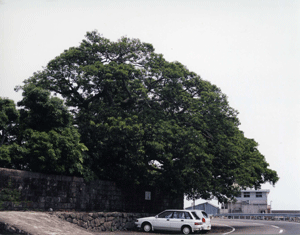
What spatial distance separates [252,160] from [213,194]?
465cm

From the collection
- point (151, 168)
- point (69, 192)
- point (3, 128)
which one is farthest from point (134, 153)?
point (3, 128)

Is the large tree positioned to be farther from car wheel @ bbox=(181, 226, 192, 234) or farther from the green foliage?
the green foliage

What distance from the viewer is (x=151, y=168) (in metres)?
23.3

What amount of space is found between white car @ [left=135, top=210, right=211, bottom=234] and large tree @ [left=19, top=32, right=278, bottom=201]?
2.39 meters

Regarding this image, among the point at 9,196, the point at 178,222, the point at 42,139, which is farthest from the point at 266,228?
the point at 9,196

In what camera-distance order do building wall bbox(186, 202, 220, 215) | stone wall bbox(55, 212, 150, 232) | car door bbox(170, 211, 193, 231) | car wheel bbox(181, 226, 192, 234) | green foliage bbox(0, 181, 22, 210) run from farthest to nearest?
building wall bbox(186, 202, 220, 215), car door bbox(170, 211, 193, 231), car wheel bbox(181, 226, 192, 234), stone wall bbox(55, 212, 150, 232), green foliage bbox(0, 181, 22, 210)

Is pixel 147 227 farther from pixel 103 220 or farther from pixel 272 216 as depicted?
pixel 272 216

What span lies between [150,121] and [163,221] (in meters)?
6.37

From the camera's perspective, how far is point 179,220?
1995 centimetres

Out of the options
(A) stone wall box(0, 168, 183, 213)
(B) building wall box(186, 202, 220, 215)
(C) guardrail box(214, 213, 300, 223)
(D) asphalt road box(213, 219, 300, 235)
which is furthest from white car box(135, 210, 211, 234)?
(B) building wall box(186, 202, 220, 215)

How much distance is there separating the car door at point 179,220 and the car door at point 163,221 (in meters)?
0.25

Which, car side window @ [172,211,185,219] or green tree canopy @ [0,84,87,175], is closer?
green tree canopy @ [0,84,87,175]

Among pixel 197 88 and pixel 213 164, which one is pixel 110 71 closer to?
pixel 197 88

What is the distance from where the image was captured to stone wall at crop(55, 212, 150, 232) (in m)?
17.7
